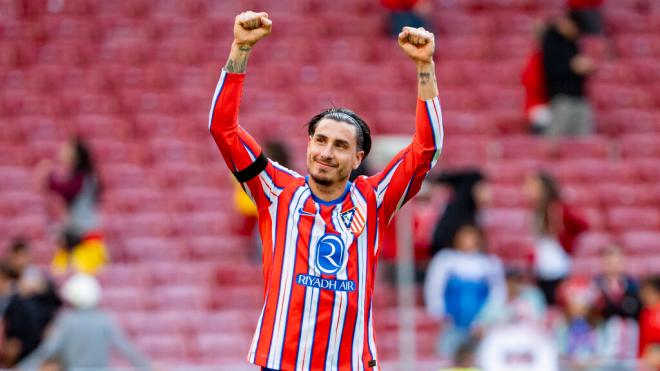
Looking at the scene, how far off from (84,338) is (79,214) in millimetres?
2111

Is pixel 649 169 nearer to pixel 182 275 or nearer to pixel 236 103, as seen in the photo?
pixel 182 275

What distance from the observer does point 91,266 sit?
11008 millimetres

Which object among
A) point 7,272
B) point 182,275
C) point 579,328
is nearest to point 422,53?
point 579,328

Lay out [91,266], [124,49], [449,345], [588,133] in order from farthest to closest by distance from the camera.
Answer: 1. [124,49]
2. [588,133]
3. [91,266]
4. [449,345]

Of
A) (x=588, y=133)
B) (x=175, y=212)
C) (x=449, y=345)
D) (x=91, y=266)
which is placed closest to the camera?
(x=449, y=345)

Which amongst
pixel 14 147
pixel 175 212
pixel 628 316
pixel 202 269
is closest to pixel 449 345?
pixel 628 316

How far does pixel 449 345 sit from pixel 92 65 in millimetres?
6037

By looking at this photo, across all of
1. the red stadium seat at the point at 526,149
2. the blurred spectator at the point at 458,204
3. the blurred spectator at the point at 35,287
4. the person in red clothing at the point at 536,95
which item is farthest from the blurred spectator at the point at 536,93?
the blurred spectator at the point at 35,287

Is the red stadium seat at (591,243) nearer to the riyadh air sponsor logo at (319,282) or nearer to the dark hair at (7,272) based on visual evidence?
the dark hair at (7,272)

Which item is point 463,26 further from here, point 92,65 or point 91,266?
point 91,266

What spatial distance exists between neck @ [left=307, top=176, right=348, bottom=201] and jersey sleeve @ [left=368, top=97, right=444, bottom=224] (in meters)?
0.16

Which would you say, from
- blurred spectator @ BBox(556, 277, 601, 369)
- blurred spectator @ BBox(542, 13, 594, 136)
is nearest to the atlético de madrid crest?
blurred spectator @ BBox(556, 277, 601, 369)

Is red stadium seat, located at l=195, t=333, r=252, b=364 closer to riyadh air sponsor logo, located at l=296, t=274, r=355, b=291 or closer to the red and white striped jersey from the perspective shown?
the red and white striped jersey

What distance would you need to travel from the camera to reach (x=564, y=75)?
12.4 m
